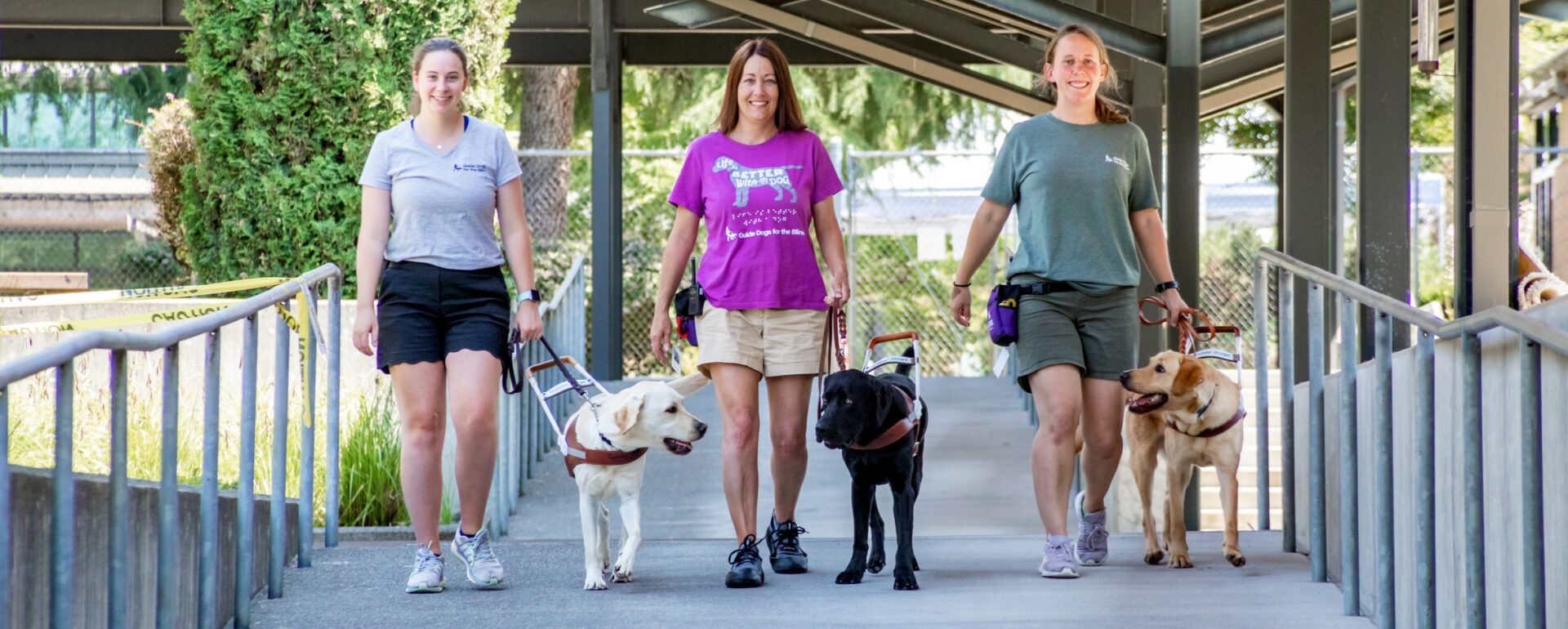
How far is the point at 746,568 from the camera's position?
160 inches

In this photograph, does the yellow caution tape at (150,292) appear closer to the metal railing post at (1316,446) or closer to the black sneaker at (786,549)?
the black sneaker at (786,549)

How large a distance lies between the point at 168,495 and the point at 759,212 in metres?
1.77

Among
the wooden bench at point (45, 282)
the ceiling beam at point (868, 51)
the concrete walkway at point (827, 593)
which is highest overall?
the ceiling beam at point (868, 51)

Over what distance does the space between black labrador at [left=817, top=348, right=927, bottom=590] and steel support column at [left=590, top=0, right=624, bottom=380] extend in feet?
19.1

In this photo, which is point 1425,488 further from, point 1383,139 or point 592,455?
point 1383,139

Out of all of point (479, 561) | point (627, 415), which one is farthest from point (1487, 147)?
point (479, 561)

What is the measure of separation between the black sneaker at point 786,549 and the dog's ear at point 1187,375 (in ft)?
3.99

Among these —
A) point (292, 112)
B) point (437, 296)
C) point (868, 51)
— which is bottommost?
point (437, 296)

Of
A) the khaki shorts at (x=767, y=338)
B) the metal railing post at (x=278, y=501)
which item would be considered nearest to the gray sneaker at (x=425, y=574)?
the metal railing post at (x=278, y=501)

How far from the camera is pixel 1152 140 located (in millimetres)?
7656

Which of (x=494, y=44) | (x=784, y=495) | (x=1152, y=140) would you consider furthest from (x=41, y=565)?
(x=494, y=44)

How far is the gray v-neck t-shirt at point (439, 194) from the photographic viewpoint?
13.0 feet

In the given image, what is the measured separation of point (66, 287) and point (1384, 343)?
10.2 metres

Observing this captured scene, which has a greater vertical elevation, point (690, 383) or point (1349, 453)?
point (690, 383)
